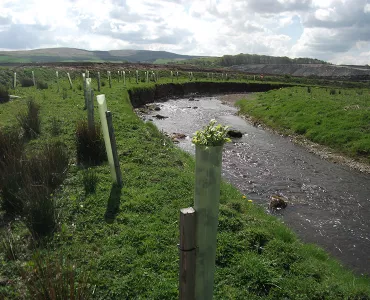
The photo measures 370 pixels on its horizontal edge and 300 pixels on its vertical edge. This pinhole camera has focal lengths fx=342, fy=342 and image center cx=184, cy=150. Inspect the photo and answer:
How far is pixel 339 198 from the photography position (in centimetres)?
1097

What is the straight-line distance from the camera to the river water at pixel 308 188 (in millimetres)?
8309

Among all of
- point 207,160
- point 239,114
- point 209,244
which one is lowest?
point 239,114

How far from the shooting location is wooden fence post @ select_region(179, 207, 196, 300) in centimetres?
336

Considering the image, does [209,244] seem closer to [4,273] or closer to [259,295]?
[259,295]

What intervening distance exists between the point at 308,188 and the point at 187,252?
9328 millimetres

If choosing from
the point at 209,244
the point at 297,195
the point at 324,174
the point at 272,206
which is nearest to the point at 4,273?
the point at 209,244

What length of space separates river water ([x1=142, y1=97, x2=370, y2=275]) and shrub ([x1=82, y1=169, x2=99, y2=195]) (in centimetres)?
497

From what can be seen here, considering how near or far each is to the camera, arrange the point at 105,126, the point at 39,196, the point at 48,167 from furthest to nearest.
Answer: the point at 105,126
the point at 48,167
the point at 39,196

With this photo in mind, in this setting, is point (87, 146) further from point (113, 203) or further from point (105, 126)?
point (113, 203)

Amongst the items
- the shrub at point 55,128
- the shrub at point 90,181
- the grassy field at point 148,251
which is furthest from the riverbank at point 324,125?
the shrub at point 55,128

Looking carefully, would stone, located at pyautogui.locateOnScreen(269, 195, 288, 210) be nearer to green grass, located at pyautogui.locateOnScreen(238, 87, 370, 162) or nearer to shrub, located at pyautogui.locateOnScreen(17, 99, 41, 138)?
green grass, located at pyautogui.locateOnScreen(238, 87, 370, 162)

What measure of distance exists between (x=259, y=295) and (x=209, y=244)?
217cm

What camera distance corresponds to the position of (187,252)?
3.42 m

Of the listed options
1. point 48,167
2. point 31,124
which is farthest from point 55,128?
point 48,167
